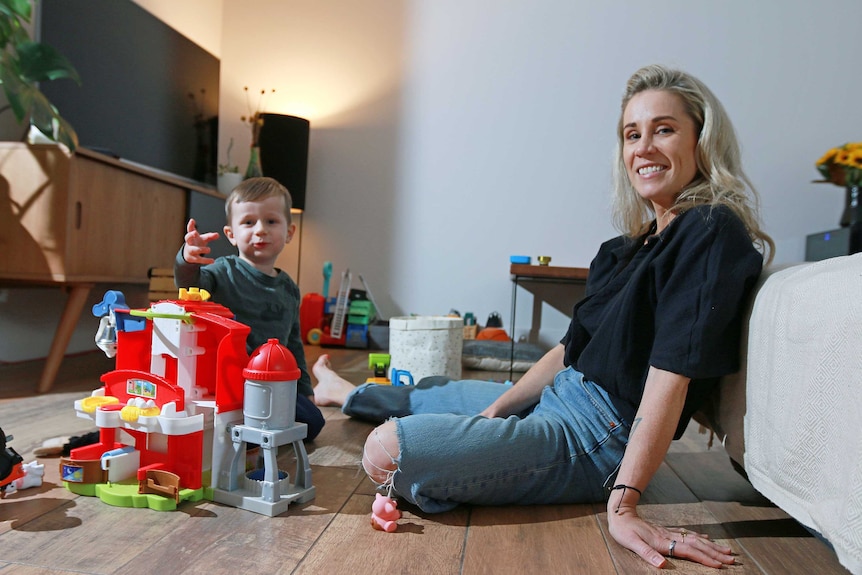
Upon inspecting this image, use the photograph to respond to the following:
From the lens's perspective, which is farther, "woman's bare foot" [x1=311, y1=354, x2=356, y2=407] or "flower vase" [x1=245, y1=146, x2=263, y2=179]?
"flower vase" [x1=245, y1=146, x2=263, y2=179]

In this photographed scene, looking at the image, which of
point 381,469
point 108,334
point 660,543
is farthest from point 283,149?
point 660,543

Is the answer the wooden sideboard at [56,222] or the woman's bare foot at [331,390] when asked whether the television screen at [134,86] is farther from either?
the woman's bare foot at [331,390]

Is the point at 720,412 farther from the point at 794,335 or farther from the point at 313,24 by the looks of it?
the point at 313,24

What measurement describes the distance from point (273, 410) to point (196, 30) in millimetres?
3146

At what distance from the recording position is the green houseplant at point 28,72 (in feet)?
5.86

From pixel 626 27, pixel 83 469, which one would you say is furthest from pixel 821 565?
pixel 626 27

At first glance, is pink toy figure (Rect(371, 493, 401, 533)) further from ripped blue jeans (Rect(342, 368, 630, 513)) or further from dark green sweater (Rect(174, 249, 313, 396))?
dark green sweater (Rect(174, 249, 313, 396))

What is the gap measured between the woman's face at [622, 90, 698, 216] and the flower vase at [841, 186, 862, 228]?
2.17 m

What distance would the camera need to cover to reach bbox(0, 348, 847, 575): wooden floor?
0.83m

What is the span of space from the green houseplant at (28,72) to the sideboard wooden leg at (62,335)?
1.46 feet

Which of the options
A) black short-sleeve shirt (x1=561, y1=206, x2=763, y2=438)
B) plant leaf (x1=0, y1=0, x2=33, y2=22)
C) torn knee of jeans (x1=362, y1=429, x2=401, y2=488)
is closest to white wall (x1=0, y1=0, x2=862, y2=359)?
plant leaf (x1=0, y1=0, x2=33, y2=22)

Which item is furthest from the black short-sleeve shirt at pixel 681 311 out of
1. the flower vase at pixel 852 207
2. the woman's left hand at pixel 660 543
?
the flower vase at pixel 852 207

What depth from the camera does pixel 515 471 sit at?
1043 mm

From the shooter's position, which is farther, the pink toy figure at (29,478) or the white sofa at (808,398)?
the pink toy figure at (29,478)
